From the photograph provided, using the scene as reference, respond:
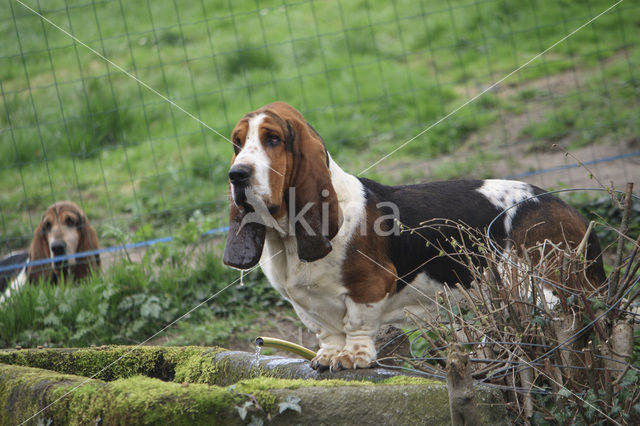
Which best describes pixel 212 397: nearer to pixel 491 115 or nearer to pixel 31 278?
pixel 31 278

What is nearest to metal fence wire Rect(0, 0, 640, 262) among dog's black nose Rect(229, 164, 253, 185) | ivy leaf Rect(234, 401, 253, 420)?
dog's black nose Rect(229, 164, 253, 185)

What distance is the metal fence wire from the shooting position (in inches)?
305

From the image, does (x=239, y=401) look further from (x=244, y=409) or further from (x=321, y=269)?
(x=321, y=269)

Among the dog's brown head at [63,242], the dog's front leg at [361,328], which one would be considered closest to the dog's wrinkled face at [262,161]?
the dog's front leg at [361,328]

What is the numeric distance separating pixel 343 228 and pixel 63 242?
3638 mm

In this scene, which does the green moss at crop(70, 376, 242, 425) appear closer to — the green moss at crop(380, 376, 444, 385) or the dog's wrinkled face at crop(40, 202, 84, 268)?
the green moss at crop(380, 376, 444, 385)

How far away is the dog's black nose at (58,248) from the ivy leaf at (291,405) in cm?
431

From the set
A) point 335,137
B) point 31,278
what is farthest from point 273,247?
point 335,137

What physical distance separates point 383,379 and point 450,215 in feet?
3.40

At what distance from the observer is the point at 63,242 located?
632 cm

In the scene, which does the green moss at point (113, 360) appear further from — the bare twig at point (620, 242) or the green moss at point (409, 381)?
the bare twig at point (620, 242)

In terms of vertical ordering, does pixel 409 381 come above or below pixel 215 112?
below

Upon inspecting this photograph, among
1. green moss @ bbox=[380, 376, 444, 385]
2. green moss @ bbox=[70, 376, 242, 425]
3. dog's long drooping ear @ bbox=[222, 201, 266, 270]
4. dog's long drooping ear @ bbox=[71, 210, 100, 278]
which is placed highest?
dog's long drooping ear @ bbox=[222, 201, 266, 270]

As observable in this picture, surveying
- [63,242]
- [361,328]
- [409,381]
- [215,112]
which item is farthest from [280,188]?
[215,112]
